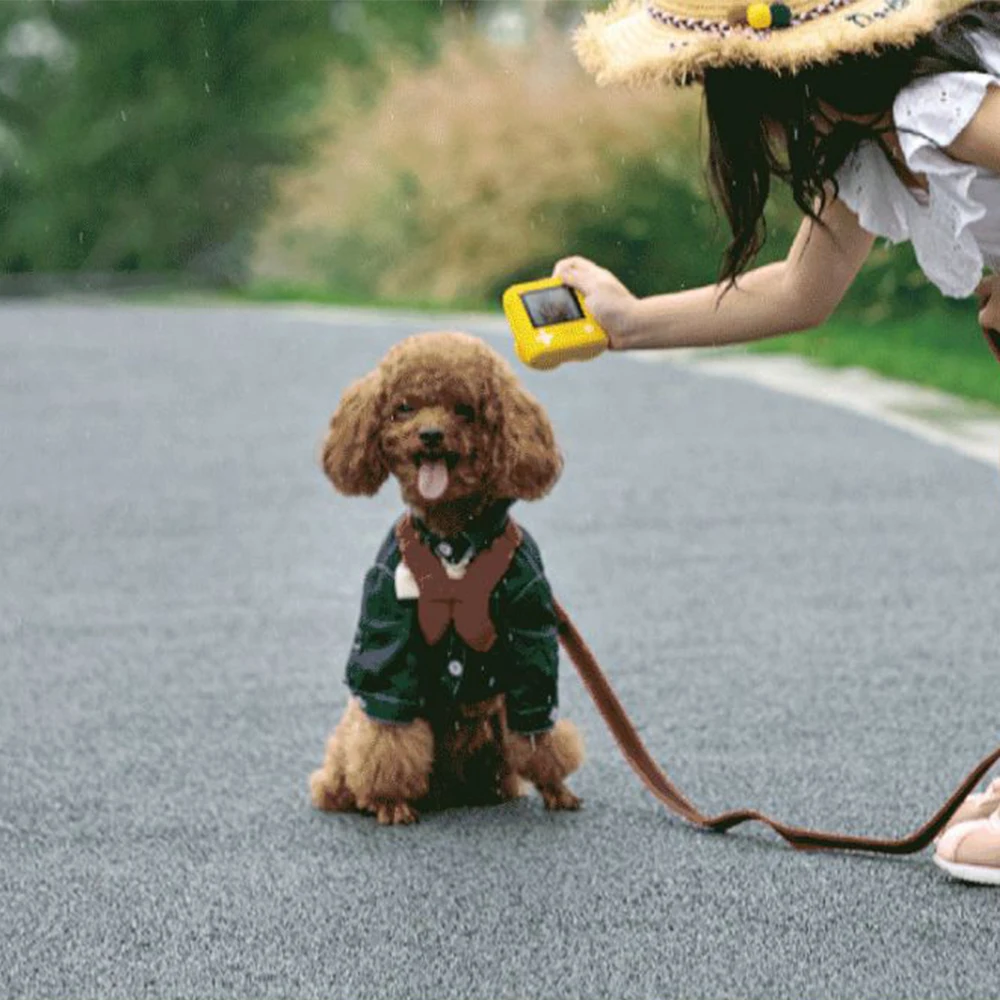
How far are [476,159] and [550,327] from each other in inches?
724

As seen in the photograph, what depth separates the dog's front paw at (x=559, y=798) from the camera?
4.02 meters

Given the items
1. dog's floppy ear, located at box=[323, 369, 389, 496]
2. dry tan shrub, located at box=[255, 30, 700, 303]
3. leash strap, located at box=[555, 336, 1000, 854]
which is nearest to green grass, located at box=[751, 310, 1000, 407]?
dry tan shrub, located at box=[255, 30, 700, 303]

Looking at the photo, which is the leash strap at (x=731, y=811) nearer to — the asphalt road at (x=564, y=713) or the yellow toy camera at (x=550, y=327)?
the asphalt road at (x=564, y=713)

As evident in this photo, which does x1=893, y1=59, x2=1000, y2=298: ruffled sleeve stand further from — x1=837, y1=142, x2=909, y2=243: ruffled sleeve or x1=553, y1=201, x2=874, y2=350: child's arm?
x1=553, y1=201, x2=874, y2=350: child's arm

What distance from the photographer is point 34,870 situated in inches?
144

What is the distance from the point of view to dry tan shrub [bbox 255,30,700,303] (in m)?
20.3

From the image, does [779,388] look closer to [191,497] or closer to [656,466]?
[656,466]

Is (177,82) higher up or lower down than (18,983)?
higher up

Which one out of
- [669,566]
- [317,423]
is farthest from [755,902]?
[317,423]

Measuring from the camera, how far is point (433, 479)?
380 centimetres

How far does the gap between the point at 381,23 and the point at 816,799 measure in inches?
1177

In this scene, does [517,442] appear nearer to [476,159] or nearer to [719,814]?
[719,814]

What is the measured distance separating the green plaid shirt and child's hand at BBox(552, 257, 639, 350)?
0.55 m

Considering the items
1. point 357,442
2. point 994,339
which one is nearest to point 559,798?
point 357,442
